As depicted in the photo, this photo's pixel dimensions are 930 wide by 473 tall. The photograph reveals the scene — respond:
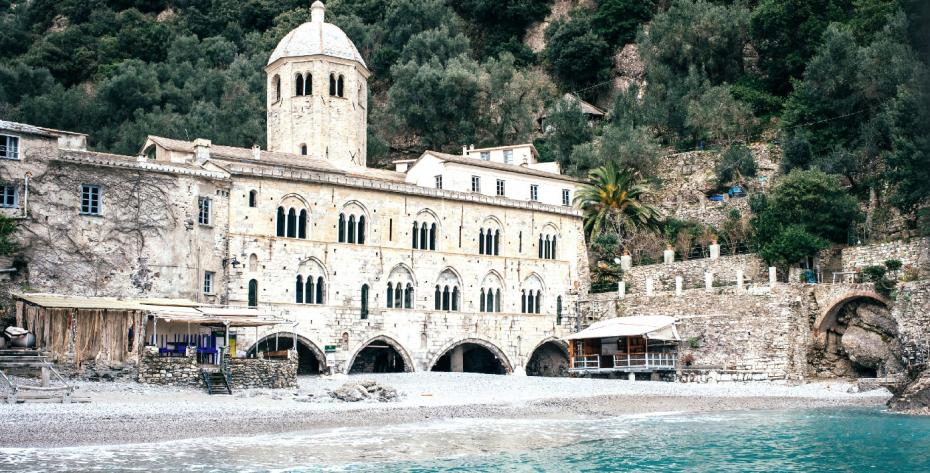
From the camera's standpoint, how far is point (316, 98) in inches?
1902

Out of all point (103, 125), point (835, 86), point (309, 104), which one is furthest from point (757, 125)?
point (103, 125)

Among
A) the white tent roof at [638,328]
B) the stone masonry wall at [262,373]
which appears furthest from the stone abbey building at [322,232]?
the stone masonry wall at [262,373]

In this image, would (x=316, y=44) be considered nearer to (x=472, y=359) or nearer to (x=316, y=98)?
(x=316, y=98)

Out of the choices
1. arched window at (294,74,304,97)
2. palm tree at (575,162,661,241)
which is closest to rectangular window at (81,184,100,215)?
arched window at (294,74,304,97)

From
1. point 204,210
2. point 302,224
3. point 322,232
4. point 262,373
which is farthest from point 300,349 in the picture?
point 262,373

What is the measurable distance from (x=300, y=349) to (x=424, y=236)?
713 cm

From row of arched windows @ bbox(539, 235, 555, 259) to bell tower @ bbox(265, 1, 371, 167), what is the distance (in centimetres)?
946

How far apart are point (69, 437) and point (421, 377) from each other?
709 inches

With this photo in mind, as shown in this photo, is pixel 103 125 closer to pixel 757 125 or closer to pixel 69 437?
pixel 757 125

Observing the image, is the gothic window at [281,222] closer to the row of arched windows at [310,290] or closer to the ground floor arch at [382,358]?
the row of arched windows at [310,290]

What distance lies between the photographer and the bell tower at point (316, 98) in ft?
158

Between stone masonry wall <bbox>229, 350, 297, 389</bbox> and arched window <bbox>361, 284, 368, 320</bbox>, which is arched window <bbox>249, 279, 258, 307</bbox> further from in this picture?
stone masonry wall <bbox>229, 350, 297, 389</bbox>

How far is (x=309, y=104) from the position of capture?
4841 cm

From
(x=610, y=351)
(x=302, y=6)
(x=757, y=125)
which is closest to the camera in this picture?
(x=610, y=351)
